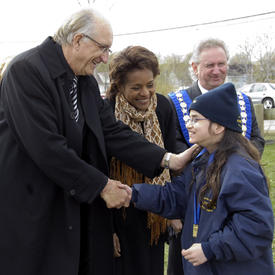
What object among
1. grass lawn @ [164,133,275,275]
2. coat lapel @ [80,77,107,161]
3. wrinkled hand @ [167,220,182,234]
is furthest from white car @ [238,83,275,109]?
coat lapel @ [80,77,107,161]

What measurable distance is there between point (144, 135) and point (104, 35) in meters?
0.85

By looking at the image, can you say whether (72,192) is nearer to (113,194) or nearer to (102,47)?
(113,194)

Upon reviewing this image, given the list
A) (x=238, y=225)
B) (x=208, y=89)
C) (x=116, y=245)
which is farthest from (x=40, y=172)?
(x=208, y=89)

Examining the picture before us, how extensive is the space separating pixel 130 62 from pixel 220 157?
0.97 metres

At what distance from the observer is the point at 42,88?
221cm

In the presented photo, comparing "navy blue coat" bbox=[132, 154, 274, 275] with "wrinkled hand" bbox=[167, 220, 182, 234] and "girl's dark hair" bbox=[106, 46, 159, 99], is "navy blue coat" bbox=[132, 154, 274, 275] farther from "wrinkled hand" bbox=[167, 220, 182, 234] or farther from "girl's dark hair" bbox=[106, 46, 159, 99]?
"girl's dark hair" bbox=[106, 46, 159, 99]

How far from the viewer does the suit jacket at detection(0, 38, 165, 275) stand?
7.09 ft

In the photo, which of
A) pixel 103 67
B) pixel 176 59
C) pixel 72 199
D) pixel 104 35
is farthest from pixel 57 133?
pixel 176 59

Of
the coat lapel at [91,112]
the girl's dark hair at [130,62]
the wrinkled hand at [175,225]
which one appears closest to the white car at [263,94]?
the wrinkled hand at [175,225]

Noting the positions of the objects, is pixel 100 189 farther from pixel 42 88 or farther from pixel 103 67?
pixel 103 67

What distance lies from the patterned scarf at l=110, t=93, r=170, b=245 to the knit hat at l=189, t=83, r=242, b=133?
64 cm

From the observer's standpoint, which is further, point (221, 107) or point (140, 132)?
point (140, 132)

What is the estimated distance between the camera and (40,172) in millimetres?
2268

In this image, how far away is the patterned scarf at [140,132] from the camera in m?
2.86
